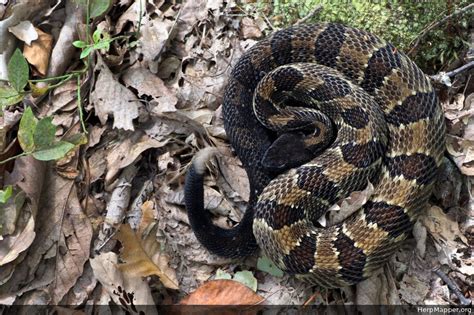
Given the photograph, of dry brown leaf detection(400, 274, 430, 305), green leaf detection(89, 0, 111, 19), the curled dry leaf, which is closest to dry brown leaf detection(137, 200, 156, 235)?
green leaf detection(89, 0, 111, 19)

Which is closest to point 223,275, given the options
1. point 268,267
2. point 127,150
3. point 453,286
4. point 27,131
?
point 268,267

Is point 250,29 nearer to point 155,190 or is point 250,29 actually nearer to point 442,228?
point 155,190

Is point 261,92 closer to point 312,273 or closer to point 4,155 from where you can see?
point 312,273

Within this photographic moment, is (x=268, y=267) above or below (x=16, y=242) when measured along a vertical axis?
below

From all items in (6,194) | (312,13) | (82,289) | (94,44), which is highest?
(312,13)

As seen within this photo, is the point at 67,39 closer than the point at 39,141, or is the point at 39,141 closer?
the point at 39,141

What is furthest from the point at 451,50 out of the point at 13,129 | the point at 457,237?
the point at 13,129

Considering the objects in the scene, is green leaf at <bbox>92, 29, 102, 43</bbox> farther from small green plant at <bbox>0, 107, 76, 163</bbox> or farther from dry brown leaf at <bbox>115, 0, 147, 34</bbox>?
small green plant at <bbox>0, 107, 76, 163</bbox>
